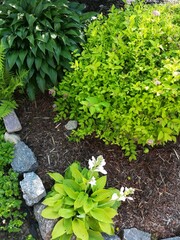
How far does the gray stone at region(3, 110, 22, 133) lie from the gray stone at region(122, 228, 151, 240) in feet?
4.55

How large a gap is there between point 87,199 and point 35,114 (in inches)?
46.9

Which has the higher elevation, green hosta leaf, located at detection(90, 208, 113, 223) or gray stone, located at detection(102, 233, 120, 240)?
green hosta leaf, located at detection(90, 208, 113, 223)

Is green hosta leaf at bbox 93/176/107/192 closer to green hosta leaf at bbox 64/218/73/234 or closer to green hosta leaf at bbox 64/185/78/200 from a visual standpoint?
green hosta leaf at bbox 64/185/78/200

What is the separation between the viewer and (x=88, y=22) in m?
4.09

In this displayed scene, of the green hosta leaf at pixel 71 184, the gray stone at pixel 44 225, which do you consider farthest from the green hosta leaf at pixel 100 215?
the gray stone at pixel 44 225

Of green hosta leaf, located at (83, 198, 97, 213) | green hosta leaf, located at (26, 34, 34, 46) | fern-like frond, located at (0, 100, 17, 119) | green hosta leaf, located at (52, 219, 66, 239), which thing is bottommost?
green hosta leaf, located at (52, 219, 66, 239)

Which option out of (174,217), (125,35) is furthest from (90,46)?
(174,217)

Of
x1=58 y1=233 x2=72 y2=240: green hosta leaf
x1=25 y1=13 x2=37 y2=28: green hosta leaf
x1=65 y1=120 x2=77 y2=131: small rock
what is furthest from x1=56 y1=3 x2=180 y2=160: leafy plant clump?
x1=58 y1=233 x2=72 y2=240: green hosta leaf

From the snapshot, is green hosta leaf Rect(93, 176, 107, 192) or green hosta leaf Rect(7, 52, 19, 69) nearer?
green hosta leaf Rect(93, 176, 107, 192)

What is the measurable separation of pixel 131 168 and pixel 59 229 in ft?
2.98

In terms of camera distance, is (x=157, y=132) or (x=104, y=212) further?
(x=157, y=132)

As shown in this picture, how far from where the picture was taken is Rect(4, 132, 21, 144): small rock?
3.73m

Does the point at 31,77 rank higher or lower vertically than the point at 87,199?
higher

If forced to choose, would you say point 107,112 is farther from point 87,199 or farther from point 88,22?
point 88,22
